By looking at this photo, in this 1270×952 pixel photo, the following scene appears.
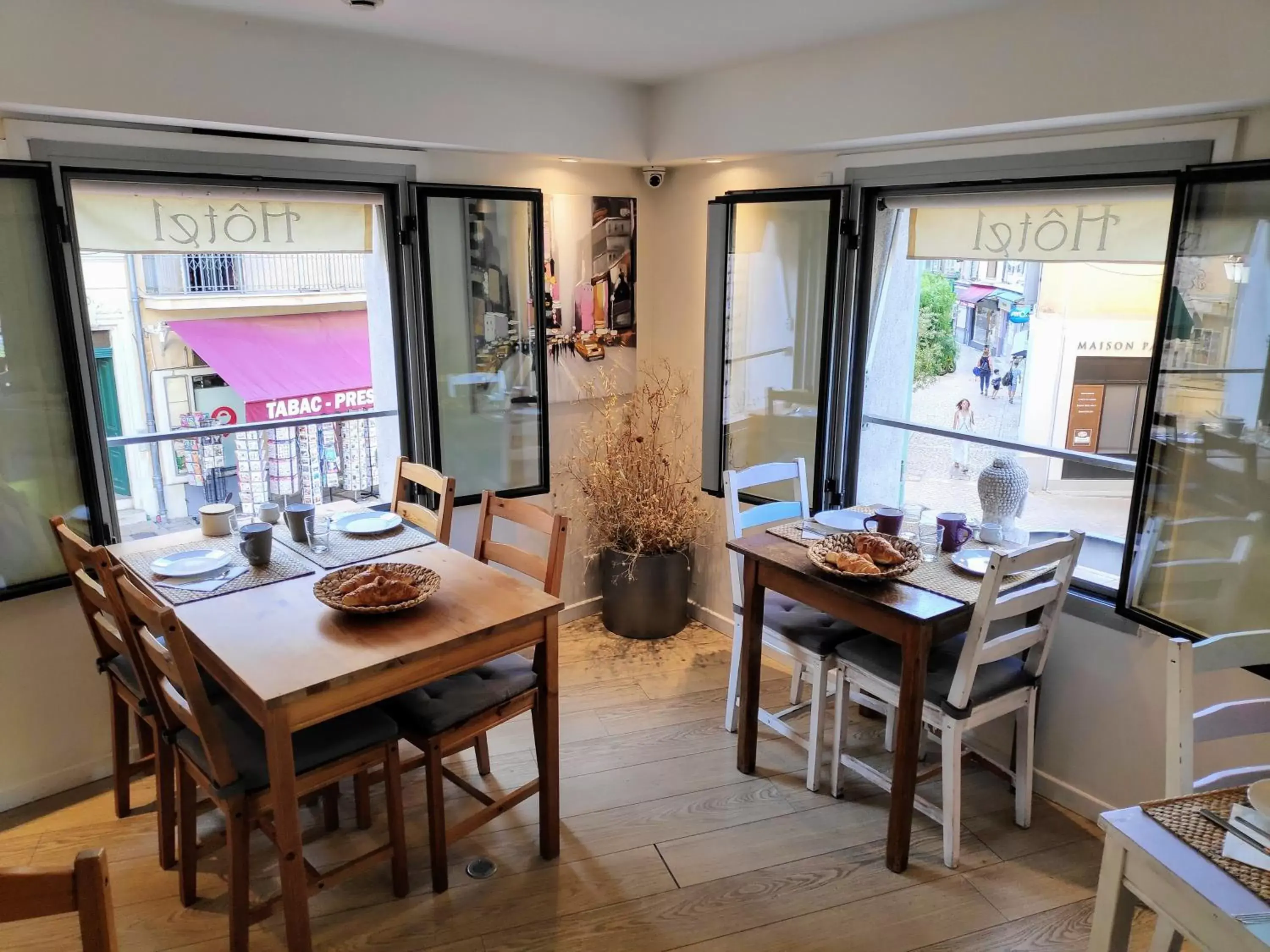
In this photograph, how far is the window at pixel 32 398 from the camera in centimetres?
252

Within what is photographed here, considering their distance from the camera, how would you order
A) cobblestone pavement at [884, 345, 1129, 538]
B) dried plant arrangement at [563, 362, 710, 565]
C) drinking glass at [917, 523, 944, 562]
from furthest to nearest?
dried plant arrangement at [563, 362, 710, 565] → cobblestone pavement at [884, 345, 1129, 538] → drinking glass at [917, 523, 944, 562]

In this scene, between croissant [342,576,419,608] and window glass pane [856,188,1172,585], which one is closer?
croissant [342,576,419,608]

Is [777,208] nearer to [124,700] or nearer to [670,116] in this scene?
[670,116]

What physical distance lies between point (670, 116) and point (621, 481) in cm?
156

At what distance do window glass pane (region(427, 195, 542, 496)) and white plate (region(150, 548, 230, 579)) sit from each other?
1.08 m

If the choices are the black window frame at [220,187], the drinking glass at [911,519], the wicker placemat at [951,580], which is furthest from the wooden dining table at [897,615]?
the black window frame at [220,187]

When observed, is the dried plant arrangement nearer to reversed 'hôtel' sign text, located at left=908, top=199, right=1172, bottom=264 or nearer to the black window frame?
the black window frame

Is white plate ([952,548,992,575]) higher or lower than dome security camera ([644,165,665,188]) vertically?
lower

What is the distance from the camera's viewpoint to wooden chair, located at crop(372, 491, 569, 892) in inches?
89.4

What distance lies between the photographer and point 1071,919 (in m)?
2.27

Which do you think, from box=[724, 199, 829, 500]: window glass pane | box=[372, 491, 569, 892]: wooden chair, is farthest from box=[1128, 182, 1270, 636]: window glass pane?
box=[372, 491, 569, 892]: wooden chair

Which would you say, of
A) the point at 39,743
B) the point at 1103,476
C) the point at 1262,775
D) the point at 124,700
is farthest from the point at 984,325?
the point at 39,743

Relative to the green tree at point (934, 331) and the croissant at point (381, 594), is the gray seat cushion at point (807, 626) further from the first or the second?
the croissant at point (381, 594)

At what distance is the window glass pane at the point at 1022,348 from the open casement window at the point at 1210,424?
15cm
